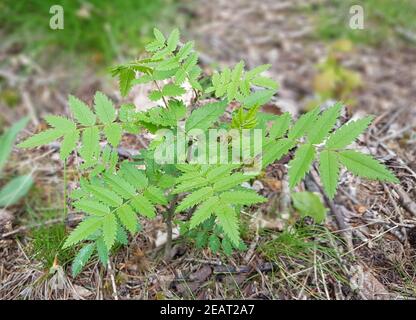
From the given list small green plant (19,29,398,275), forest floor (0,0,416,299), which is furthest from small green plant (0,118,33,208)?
small green plant (19,29,398,275)

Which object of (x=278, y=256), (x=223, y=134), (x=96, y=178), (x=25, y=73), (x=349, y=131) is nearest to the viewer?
(x=349, y=131)

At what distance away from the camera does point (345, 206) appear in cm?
210

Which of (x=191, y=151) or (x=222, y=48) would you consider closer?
(x=191, y=151)

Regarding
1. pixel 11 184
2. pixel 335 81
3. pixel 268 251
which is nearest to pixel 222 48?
pixel 335 81

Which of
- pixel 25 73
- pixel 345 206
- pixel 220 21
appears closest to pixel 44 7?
pixel 25 73

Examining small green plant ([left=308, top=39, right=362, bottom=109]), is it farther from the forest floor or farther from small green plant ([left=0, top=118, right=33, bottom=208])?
small green plant ([left=0, top=118, right=33, bottom=208])

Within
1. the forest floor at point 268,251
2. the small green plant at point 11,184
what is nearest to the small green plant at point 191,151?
the forest floor at point 268,251

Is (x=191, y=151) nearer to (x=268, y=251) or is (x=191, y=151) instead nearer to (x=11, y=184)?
(x=268, y=251)

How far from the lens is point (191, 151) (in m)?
1.63

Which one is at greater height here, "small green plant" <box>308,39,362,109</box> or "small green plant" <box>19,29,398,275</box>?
"small green plant" <box>308,39,362,109</box>

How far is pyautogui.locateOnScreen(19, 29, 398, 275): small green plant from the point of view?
144cm

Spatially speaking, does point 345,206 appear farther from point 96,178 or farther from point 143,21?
point 143,21

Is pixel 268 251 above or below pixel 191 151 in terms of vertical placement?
below

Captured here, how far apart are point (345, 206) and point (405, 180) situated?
0.92 ft
